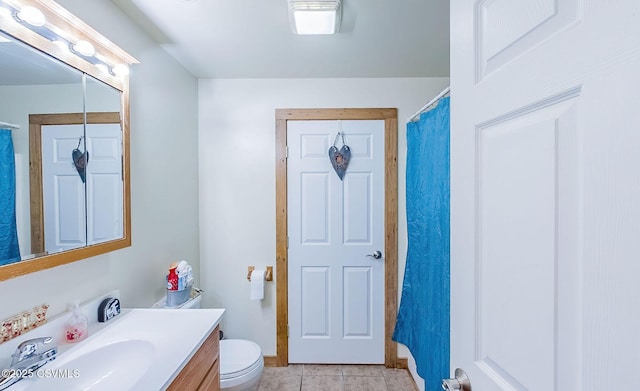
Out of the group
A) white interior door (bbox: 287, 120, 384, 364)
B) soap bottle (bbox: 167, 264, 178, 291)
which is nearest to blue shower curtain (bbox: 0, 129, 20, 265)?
soap bottle (bbox: 167, 264, 178, 291)

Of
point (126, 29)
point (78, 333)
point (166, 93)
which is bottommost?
point (78, 333)

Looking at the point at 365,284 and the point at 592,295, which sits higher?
the point at 592,295

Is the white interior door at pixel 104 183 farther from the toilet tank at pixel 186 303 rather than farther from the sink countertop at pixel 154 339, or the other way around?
the toilet tank at pixel 186 303

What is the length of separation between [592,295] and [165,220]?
2.05m

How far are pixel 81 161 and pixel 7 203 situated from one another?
323 mm

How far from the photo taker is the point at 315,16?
59.7 inches

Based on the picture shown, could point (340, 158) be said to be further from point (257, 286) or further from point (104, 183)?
point (104, 183)

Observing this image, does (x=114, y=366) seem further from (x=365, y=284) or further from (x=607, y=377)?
(x=365, y=284)

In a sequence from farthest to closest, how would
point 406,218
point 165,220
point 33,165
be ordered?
1. point 406,218
2. point 165,220
3. point 33,165

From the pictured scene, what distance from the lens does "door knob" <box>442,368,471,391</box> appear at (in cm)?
74

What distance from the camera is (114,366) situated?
1.14 m

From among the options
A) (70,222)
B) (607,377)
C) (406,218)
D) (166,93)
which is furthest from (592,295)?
(166,93)

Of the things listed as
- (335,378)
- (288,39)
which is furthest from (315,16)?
(335,378)

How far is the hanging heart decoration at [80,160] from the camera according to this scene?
1.22m
